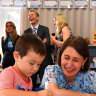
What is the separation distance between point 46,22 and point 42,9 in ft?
1.03

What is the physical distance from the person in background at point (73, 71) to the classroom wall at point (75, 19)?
10.6ft

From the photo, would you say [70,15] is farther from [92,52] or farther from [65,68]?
[65,68]

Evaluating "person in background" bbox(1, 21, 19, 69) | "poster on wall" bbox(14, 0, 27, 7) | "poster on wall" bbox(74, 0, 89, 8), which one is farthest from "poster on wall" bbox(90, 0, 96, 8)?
"person in background" bbox(1, 21, 19, 69)

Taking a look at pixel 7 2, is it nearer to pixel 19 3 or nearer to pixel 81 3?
pixel 19 3

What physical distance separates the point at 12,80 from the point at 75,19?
12.3ft

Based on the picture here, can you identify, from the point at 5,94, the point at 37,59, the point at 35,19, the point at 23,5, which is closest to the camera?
the point at 5,94

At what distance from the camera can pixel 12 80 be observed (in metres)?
1.01

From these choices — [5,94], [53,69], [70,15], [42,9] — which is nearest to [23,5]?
A: [42,9]

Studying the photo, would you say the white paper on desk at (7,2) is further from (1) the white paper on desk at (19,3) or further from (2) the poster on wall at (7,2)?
(1) the white paper on desk at (19,3)

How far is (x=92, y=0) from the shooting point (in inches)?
179

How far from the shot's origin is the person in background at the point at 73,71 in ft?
4.09

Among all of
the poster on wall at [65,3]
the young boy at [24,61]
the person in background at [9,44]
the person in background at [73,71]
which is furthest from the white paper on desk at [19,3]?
the young boy at [24,61]

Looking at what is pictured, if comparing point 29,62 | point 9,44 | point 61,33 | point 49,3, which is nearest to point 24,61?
point 29,62

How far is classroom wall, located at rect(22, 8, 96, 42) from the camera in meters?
4.54
